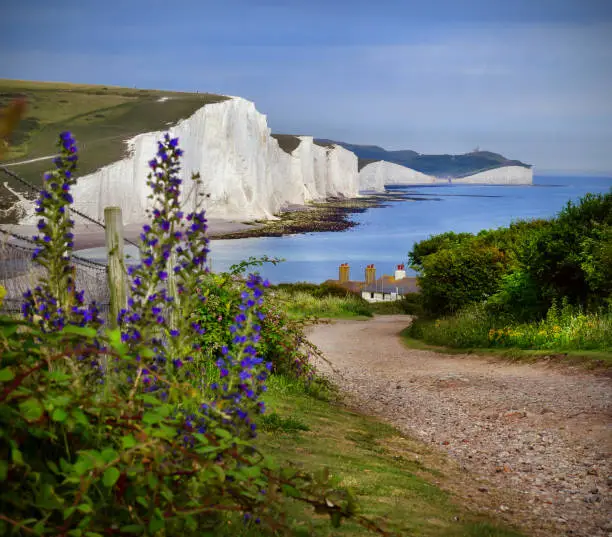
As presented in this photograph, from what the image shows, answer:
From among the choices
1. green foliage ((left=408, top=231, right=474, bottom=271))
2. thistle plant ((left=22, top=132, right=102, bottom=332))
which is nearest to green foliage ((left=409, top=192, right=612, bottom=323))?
green foliage ((left=408, top=231, right=474, bottom=271))

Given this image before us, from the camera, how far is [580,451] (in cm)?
745

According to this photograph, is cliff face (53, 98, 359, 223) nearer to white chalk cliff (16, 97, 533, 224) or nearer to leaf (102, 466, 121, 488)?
white chalk cliff (16, 97, 533, 224)

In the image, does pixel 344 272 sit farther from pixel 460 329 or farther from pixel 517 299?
pixel 517 299

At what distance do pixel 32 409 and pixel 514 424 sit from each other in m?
7.62

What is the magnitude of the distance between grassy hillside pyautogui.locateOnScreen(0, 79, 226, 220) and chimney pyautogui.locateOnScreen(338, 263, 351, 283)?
2653 centimetres

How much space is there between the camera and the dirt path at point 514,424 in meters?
5.92

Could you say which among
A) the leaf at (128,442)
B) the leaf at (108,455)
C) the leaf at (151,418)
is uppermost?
the leaf at (151,418)

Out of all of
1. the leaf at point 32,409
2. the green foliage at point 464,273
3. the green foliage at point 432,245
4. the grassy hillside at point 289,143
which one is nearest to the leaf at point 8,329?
the leaf at point 32,409

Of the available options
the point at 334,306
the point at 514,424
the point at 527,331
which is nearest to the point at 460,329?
the point at 527,331

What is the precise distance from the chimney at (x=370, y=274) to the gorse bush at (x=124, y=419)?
4109cm

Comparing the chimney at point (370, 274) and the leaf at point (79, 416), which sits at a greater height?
the leaf at point (79, 416)

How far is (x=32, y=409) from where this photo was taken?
2162 mm

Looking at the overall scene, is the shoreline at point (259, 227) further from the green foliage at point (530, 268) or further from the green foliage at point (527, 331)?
the green foliage at point (527, 331)

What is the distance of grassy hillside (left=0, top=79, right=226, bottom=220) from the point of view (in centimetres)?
6300
